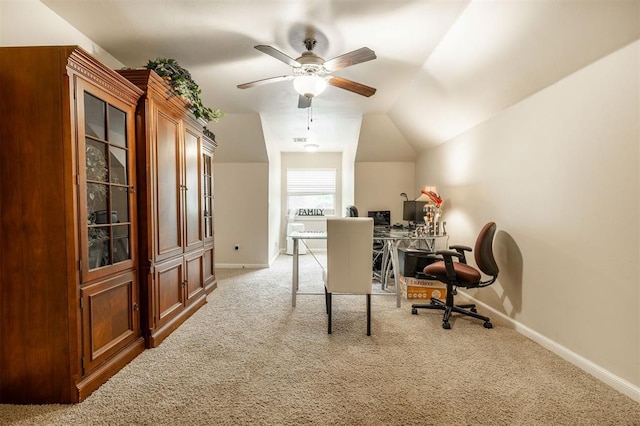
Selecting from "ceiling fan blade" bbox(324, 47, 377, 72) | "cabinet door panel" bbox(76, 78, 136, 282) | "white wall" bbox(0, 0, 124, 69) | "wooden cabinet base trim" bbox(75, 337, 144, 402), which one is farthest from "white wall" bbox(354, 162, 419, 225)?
"white wall" bbox(0, 0, 124, 69)

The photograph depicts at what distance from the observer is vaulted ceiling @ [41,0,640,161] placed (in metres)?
1.85

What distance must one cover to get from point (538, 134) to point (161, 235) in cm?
322

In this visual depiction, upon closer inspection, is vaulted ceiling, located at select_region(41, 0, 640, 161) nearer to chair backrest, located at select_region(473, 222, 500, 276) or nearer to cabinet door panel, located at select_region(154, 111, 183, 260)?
cabinet door panel, located at select_region(154, 111, 183, 260)

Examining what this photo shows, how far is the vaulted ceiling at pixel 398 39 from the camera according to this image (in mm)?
1846

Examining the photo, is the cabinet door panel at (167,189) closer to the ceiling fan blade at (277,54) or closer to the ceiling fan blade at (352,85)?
the ceiling fan blade at (277,54)

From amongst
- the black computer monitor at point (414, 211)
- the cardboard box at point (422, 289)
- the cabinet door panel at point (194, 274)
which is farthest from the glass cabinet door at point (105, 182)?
the black computer monitor at point (414, 211)

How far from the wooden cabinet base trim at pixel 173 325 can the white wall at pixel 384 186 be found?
11.1 ft

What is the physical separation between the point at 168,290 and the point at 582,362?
125 inches

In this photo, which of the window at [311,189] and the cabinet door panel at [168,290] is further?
the window at [311,189]

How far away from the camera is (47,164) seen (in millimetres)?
1546

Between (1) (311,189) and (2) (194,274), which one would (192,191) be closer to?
(2) (194,274)

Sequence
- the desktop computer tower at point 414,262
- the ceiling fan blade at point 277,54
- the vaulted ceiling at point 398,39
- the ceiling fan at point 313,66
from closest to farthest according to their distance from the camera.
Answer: the vaulted ceiling at point 398,39
the ceiling fan blade at point 277,54
the ceiling fan at point 313,66
the desktop computer tower at point 414,262

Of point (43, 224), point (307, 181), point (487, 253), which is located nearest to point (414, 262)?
point (487, 253)

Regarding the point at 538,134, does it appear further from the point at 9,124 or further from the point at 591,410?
the point at 9,124
